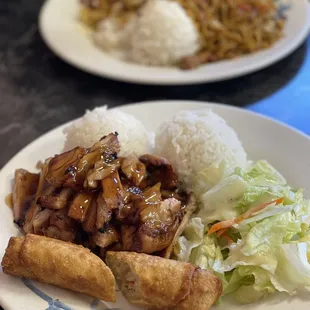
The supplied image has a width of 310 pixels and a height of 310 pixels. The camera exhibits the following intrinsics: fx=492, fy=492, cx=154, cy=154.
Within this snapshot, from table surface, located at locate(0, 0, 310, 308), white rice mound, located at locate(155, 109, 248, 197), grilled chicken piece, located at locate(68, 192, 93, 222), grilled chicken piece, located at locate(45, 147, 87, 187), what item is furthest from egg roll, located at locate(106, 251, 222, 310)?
table surface, located at locate(0, 0, 310, 308)

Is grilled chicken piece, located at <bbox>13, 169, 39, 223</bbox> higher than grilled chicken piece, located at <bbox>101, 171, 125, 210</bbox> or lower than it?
lower

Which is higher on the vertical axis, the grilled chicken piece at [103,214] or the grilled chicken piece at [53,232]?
the grilled chicken piece at [103,214]

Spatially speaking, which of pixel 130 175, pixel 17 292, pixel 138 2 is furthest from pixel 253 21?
pixel 17 292

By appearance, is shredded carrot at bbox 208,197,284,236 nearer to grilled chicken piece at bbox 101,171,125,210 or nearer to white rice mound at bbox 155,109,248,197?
white rice mound at bbox 155,109,248,197

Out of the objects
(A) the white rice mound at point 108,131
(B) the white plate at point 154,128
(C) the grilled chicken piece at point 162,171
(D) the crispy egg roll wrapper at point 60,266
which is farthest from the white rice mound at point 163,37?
(D) the crispy egg roll wrapper at point 60,266

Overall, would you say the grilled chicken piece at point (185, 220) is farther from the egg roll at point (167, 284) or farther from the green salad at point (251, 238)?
the egg roll at point (167, 284)

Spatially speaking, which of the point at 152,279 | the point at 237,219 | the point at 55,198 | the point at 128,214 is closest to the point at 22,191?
the point at 55,198
